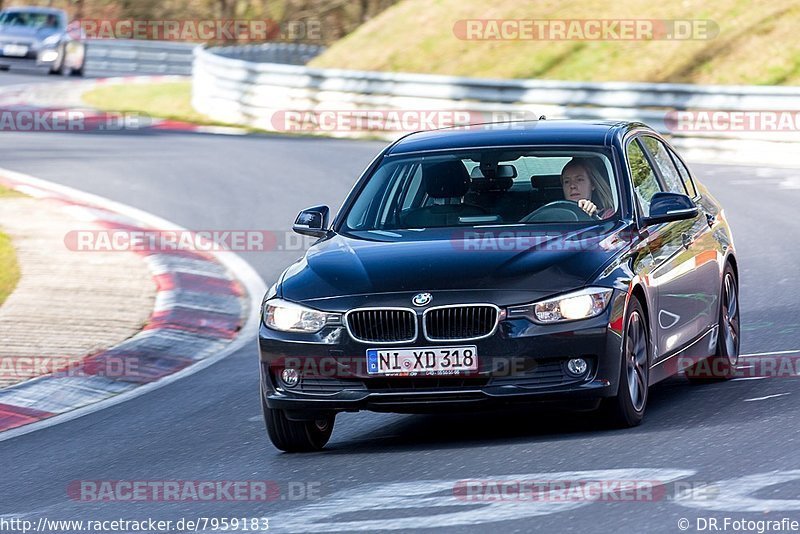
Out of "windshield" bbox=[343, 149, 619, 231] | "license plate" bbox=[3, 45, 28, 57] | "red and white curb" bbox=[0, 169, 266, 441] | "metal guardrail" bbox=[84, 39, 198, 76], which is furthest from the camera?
"metal guardrail" bbox=[84, 39, 198, 76]

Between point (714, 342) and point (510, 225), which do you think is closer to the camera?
point (510, 225)

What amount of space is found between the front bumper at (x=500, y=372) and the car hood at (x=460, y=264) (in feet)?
0.68

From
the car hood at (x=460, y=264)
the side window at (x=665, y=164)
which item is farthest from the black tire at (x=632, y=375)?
the side window at (x=665, y=164)

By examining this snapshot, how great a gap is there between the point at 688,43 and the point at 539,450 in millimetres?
24330

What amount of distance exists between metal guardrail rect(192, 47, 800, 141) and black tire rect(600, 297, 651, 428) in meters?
15.4

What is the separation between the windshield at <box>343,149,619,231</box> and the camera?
8438mm

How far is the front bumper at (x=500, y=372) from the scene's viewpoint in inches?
287

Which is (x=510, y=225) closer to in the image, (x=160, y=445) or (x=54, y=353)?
(x=160, y=445)

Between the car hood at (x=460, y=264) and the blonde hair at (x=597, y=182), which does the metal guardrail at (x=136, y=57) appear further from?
the car hood at (x=460, y=264)

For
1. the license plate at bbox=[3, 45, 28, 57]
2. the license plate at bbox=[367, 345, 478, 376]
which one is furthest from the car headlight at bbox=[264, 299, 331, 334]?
the license plate at bbox=[3, 45, 28, 57]

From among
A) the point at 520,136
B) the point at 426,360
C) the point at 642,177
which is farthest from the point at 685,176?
the point at 426,360

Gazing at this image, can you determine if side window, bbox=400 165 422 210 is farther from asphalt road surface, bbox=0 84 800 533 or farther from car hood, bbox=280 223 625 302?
asphalt road surface, bbox=0 84 800 533

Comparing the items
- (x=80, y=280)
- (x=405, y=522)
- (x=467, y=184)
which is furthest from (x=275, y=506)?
(x=80, y=280)

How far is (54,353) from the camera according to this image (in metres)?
11.3
